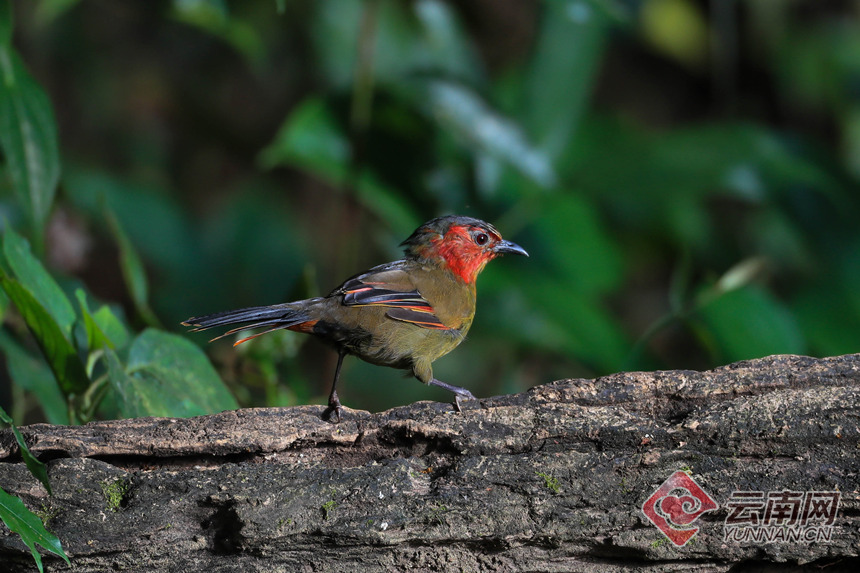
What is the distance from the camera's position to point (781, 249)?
6.78 m

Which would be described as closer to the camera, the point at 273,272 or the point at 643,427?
the point at 643,427

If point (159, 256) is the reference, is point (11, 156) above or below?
below

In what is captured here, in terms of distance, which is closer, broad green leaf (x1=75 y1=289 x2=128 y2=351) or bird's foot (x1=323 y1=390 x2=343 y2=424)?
bird's foot (x1=323 y1=390 x2=343 y2=424)

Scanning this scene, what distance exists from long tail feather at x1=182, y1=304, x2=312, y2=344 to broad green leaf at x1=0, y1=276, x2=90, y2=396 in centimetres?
44

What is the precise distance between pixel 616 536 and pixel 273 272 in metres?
4.56

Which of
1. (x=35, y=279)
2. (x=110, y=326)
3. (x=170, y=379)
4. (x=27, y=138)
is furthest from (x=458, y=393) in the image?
(x=27, y=138)

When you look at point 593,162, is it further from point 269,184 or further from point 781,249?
point 269,184

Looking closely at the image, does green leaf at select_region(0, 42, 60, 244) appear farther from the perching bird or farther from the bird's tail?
the perching bird

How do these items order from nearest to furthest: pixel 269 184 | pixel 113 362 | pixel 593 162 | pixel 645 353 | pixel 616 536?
pixel 616 536, pixel 113 362, pixel 645 353, pixel 593 162, pixel 269 184

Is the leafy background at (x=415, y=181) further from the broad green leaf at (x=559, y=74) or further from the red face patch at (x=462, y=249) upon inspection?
the red face patch at (x=462, y=249)

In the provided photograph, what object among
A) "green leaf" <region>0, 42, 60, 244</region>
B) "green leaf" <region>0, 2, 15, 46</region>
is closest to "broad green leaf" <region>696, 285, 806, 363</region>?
"green leaf" <region>0, 42, 60, 244</region>

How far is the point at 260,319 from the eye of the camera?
3.20m

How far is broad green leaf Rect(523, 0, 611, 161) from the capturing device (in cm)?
563

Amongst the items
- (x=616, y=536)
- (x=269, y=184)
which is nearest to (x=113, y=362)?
(x=616, y=536)
